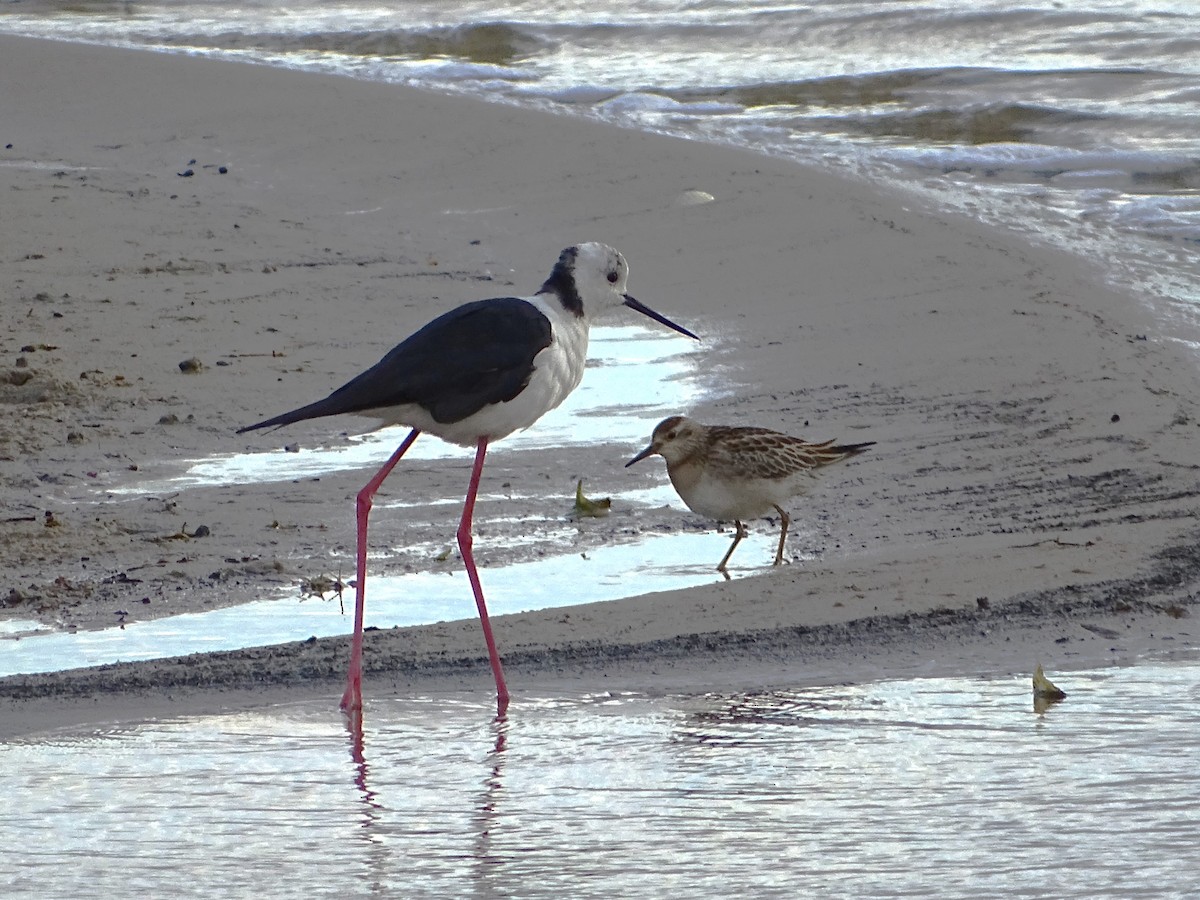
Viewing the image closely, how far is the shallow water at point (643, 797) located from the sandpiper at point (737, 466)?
151cm

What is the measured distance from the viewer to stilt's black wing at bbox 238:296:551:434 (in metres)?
5.84

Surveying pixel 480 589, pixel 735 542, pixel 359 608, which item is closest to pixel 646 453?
pixel 735 542

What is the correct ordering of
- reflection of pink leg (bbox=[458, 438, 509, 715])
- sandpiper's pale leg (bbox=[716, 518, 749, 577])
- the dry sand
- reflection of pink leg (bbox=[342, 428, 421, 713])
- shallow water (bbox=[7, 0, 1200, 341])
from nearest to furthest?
1. reflection of pink leg (bbox=[342, 428, 421, 713])
2. reflection of pink leg (bbox=[458, 438, 509, 715])
3. the dry sand
4. sandpiper's pale leg (bbox=[716, 518, 749, 577])
5. shallow water (bbox=[7, 0, 1200, 341])

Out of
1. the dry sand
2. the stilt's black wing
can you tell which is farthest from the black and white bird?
the dry sand

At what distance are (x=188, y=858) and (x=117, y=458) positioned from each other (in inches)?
143

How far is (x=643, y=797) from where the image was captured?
452 centimetres

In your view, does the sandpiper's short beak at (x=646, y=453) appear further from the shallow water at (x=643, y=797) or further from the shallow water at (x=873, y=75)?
the shallow water at (x=873, y=75)

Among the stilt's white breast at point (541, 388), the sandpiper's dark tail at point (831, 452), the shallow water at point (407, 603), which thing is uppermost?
the stilt's white breast at point (541, 388)

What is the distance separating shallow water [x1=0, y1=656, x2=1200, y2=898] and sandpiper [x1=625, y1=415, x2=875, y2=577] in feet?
4.96

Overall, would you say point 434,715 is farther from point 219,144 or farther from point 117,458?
point 219,144

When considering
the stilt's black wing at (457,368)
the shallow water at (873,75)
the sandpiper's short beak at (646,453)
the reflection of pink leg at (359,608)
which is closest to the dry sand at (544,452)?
the reflection of pink leg at (359,608)

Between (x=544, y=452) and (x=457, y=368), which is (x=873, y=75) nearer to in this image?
(x=544, y=452)

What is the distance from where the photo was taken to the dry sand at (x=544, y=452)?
5703 millimetres

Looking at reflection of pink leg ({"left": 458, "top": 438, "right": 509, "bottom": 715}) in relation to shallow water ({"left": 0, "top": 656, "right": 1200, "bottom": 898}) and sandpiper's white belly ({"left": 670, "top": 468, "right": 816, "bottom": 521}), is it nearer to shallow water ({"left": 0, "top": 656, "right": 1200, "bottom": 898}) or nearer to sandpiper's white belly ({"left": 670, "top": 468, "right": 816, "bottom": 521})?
shallow water ({"left": 0, "top": 656, "right": 1200, "bottom": 898})
